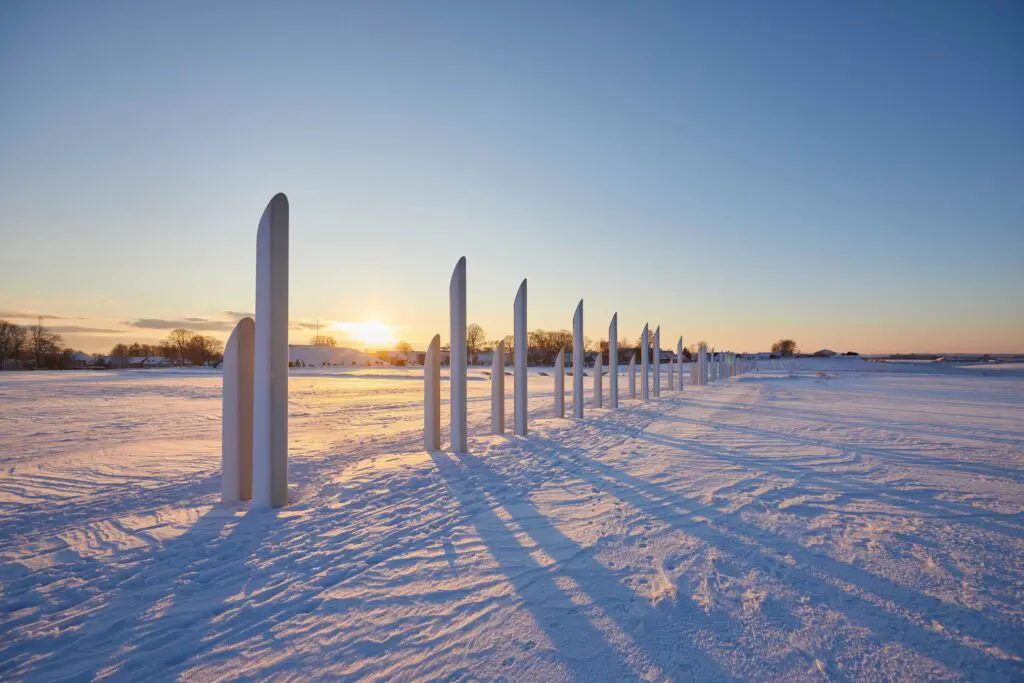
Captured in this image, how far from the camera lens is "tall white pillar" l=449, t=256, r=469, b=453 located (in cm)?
782

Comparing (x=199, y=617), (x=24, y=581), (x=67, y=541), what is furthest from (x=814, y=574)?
(x=67, y=541)

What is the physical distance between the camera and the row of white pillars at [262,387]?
486 centimetres

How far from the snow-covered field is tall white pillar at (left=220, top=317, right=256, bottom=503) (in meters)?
0.40

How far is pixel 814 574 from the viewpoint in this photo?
336cm

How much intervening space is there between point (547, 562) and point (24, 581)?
3.63 meters

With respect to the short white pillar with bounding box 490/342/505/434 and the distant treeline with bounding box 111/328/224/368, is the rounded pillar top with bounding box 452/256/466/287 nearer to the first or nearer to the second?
the short white pillar with bounding box 490/342/505/434

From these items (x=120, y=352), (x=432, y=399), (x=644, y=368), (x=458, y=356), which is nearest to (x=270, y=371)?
(x=458, y=356)

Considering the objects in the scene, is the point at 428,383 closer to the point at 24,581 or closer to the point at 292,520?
the point at 292,520

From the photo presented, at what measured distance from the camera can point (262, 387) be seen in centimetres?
487

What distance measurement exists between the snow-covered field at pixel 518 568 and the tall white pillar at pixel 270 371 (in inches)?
16.3

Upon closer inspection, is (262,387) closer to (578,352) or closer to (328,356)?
(578,352)

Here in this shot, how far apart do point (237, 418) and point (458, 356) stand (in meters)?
3.48

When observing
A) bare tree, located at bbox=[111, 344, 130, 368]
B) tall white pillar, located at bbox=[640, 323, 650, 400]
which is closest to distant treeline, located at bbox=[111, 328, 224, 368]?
bare tree, located at bbox=[111, 344, 130, 368]

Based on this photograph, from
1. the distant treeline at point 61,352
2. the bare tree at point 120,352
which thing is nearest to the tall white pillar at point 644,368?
the distant treeline at point 61,352
